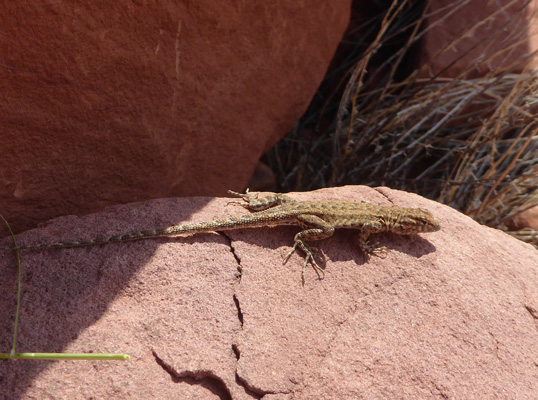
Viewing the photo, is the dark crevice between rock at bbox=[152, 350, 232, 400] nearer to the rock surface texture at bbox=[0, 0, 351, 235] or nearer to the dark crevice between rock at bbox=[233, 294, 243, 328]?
the dark crevice between rock at bbox=[233, 294, 243, 328]

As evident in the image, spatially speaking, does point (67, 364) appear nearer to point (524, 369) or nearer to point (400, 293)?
point (400, 293)

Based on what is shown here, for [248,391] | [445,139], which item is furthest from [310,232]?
[445,139]

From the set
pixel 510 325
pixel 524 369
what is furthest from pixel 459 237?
pixel 524 369

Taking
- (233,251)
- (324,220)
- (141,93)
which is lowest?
(233,251)

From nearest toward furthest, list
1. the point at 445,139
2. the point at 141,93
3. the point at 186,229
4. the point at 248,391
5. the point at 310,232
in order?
1. the point at 248,391
2. the point at 186,229
3. the point at 310,232
4. the point at 141,93
5. the point at 445,139

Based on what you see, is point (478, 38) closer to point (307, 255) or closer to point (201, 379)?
point (307, 255)
